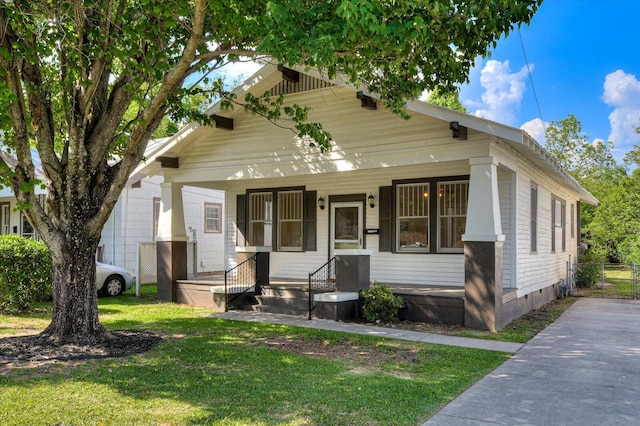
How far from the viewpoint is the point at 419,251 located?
11.7 metres

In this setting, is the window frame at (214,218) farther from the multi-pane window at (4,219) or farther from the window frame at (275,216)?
the multi-pane window at (4,219)

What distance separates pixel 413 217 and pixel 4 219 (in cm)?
1673

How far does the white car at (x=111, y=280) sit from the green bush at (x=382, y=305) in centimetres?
775

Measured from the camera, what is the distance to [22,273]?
33.4 ft

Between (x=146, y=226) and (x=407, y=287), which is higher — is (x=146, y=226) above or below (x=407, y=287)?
above

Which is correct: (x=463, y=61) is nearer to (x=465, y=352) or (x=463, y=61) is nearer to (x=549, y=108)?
(x=465, y=352)

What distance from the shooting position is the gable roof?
8633mm

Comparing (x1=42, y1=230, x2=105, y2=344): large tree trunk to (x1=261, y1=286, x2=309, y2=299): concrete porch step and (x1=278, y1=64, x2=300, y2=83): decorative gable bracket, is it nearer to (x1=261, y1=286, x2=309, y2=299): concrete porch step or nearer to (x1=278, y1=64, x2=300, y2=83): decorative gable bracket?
(x1=261, y1=286, x2=309, y2=299): concrete porch step

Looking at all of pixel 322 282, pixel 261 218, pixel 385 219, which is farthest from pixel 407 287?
pixel 261 218

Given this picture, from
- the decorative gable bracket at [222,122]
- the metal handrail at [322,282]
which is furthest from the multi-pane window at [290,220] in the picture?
Answer: the decorative gable bracket at [222,122]

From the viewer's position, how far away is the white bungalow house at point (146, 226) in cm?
1578

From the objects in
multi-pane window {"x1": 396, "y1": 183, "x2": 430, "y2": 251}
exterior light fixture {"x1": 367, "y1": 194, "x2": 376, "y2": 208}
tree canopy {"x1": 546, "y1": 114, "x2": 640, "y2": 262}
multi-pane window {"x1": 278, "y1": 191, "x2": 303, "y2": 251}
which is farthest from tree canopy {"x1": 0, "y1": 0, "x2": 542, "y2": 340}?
tree canopy {"x1": 546, "y1": 114, "x2": 640, "y2": 262}

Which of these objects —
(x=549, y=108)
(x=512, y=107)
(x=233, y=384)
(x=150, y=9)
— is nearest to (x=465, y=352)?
(x=233, y=384)

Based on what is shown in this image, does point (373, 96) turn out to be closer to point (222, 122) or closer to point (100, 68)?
point (222, 122)
